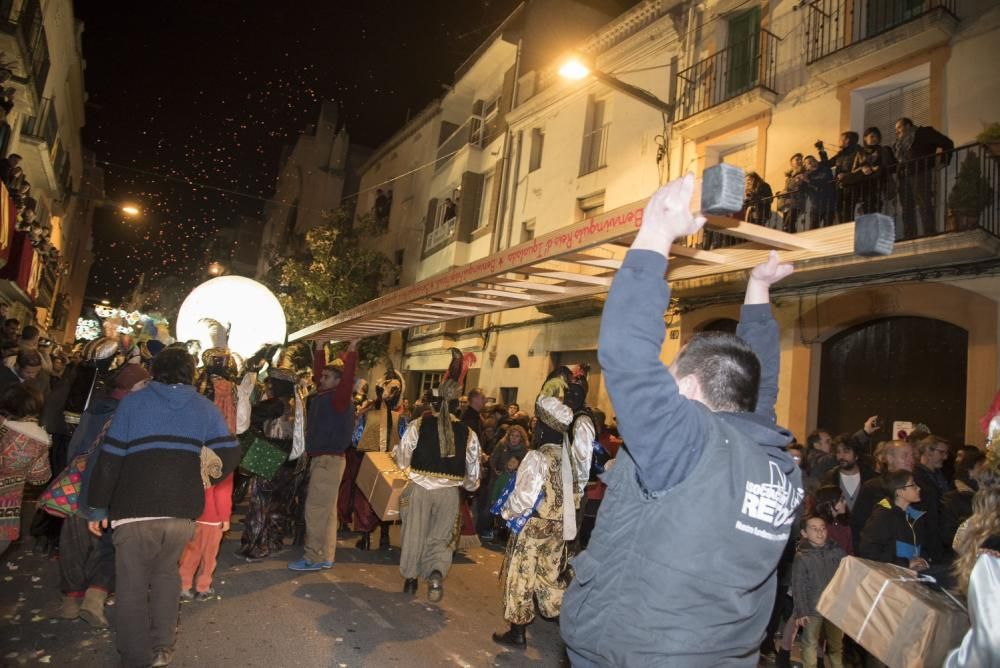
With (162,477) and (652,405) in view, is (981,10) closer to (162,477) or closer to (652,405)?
(652,405)

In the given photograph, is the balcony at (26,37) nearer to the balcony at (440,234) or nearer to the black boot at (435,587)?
the balcony at (440,234)

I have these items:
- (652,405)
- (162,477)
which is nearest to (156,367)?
(162,477)

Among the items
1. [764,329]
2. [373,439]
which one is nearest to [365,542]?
[373,439]

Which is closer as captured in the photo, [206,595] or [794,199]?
[206,595]

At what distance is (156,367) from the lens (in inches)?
164

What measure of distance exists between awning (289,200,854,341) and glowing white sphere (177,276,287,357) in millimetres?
2683

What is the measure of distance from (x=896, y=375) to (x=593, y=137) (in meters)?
10.2

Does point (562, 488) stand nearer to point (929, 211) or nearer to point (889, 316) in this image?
point (929, 211)

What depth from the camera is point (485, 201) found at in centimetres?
2305

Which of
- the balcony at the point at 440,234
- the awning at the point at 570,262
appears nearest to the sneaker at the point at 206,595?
the awning at the point at 570,262

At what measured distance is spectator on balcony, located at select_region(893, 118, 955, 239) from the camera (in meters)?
9.34

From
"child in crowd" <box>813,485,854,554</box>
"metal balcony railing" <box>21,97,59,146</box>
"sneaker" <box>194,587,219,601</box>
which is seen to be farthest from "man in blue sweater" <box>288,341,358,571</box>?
"metal balcony railing" <box>21,97,59,146</box>

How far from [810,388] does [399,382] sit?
7.15 metres

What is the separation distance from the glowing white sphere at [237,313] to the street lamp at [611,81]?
6.40 m
